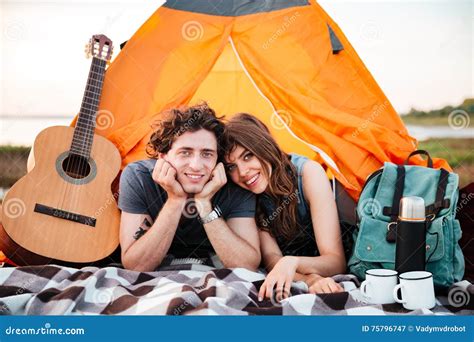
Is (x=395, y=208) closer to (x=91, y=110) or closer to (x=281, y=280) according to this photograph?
(x=281, y=280)

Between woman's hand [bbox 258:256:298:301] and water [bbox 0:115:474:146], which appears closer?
woman's hand [bbox 258:256:298:301]

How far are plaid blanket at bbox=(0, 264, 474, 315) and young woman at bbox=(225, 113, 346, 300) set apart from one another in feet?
0.52

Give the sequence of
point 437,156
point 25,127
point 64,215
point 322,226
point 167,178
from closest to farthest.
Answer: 1. point 167,178
2. point 322,226
3. point 64,215
4. point 25,127
5. point 437,156

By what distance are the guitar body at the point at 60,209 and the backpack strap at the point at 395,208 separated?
2.94 ft

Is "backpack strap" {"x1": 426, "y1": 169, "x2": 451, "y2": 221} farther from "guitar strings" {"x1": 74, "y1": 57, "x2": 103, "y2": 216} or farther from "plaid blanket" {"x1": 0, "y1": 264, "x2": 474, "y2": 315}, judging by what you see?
"guitar strings" {"x1": 74, "y1": 57, "x2": 103, "y2": 216}

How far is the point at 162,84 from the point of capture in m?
2.26

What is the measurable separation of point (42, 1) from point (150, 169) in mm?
646

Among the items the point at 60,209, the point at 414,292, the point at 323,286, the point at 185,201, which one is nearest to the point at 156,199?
the point at 185,201

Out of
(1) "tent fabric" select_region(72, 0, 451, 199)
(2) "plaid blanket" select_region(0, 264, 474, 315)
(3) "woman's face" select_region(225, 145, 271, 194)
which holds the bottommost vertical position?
(2) "plaid blanket" select_region(0, 264, 474, 315)

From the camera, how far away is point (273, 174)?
1.90 meters

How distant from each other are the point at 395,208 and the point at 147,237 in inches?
30.2

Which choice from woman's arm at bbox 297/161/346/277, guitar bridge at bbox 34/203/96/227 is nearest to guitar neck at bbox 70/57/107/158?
guitar bridge at bbox 34/203/96/227

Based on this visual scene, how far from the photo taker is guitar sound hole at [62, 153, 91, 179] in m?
2.06
